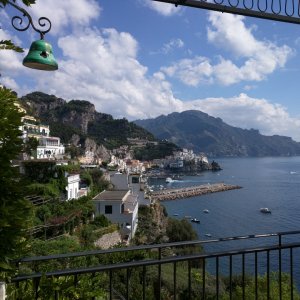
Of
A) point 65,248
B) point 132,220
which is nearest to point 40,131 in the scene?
point 132,220

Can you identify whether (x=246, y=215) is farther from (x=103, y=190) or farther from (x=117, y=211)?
(x=117, y=211)

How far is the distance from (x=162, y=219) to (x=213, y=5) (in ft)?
122

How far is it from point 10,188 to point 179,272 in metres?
14.7

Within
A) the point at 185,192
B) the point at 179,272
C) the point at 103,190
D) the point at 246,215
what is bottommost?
the point at 246,215

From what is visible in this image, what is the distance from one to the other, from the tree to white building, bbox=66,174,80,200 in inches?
1071

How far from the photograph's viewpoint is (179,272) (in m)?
15.9

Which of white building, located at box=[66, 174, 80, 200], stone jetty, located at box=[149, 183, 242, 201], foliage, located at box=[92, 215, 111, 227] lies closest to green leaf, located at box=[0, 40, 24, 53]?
foliage, located at box=[92, 215, 111, 227]

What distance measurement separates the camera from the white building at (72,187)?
1145 inches

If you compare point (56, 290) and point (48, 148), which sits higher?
point (48, 148)

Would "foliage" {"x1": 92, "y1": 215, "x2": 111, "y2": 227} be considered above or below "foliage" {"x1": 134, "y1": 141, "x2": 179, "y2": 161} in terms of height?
below

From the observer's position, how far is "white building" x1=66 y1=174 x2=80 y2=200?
95.4ft

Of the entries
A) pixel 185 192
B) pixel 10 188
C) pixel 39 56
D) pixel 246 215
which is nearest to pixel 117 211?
pixel 39 56

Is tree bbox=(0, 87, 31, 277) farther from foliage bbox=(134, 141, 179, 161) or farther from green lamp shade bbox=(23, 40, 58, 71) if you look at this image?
foliage bbox=(134, 141, 179, 161)

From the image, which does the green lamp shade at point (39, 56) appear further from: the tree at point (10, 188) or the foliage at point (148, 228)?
the foliage at point (148, 228)
